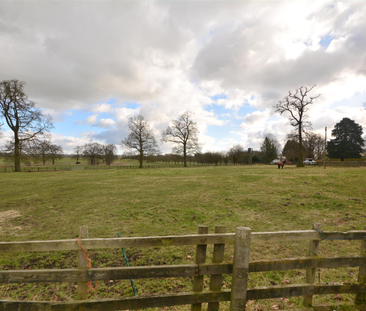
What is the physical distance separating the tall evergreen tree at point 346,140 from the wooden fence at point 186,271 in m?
74.1

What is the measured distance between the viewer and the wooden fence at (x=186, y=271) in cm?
306

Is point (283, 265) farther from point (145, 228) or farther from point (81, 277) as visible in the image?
point (145, 228)

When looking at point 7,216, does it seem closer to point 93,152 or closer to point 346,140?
point 346,140

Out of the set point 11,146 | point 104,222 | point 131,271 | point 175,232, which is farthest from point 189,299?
point 11,146

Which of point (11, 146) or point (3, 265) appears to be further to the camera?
point (11, 146)

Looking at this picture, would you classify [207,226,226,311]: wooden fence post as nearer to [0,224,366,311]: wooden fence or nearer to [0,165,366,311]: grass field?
[0,224,366,311]: wooden fence

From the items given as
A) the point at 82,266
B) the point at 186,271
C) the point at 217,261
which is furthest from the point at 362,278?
the point at 82,266

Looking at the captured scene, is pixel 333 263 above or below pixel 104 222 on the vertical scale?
above

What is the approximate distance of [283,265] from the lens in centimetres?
335

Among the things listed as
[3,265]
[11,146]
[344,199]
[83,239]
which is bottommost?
[3,265]

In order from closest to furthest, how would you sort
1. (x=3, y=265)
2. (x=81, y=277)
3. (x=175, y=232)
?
(x=81, y=277) < (x=3, y=265) < (x=175, y=232)

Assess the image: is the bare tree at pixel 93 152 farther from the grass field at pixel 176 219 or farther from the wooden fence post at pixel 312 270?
the wooden fence post at pixel 312 270

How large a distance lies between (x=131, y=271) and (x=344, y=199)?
13727 mm

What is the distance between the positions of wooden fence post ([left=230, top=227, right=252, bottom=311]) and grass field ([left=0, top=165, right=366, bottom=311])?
1.34m
